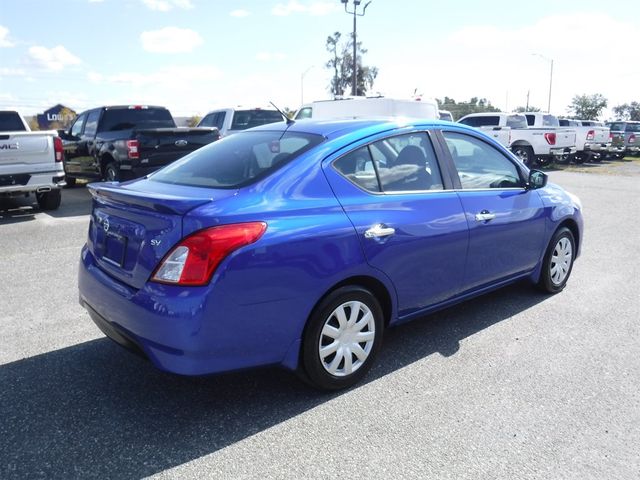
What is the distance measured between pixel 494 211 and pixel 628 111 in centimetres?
9963

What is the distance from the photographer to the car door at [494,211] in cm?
409

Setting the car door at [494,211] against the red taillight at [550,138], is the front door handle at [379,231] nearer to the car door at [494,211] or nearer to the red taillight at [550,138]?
the car door at [494,211]

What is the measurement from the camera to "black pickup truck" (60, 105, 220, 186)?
9.94 metres

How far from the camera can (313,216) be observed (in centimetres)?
309

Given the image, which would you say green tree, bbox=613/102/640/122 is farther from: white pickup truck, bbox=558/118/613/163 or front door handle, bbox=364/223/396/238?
front door handle, bbox=364/223/396/238

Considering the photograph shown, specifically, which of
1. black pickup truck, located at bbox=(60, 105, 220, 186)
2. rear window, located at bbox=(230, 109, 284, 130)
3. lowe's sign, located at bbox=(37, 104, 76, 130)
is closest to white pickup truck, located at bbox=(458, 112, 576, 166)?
rear window, located at bbox=(230, 109, 284, 130)

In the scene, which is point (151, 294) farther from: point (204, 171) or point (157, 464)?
point (204, 171)

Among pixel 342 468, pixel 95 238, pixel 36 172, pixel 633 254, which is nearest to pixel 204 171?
pixel 95 238

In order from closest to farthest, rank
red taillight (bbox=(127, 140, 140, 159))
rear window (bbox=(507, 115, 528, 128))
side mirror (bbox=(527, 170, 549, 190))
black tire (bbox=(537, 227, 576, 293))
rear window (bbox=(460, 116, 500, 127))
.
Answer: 1. side mirror (bbox=(527, 170, 549, 190))
2. black tire (bbox=(537, 227, 576, 293))
3. red taillight (bbox=(127, 140, 140, 159))
4. rear window (bbox=(507, 115, 528, 128))
5. rear window (bbox=(460, 116, 500, 127))

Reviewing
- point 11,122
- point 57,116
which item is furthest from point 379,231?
point 57,116

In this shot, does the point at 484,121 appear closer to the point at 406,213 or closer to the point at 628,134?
the point at 628,134

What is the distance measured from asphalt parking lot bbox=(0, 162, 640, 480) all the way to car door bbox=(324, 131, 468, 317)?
0.56 m

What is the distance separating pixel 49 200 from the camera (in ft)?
33.0

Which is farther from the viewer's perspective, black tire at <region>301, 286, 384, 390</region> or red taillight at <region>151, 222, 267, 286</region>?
black tire at <region>301, 286, 384, 390</region>
